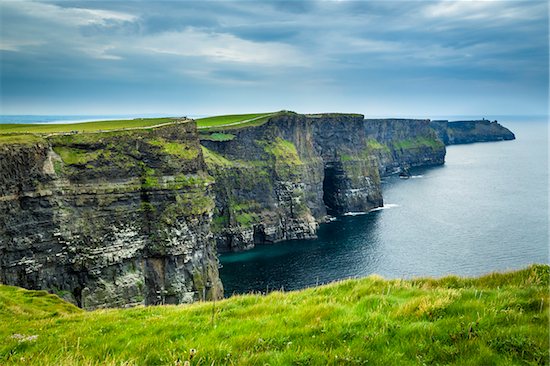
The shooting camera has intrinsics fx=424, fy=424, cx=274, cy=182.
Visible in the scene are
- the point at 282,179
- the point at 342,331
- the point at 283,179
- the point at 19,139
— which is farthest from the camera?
the point at 283,179

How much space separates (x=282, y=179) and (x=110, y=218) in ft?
229

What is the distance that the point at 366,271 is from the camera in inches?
3519

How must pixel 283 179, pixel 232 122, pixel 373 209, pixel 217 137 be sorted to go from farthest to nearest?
pixel 373 209, pixel 232 122, pixel 283 179, pixel 217 137

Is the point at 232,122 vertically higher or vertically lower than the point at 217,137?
higher

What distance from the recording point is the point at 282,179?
129 m

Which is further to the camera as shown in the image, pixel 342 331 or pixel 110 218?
pixel 110 218

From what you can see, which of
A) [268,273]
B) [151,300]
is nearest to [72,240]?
[151,300]

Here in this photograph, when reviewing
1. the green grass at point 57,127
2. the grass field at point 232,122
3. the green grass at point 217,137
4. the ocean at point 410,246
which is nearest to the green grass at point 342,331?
the ocean at point 410,246

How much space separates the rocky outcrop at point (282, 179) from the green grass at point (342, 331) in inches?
3956

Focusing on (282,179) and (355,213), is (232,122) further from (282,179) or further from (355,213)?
(355,213)

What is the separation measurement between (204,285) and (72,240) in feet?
76.8

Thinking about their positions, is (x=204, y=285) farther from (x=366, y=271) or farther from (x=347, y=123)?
(x=347, y=123)

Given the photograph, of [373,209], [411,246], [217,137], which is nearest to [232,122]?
[217,137]

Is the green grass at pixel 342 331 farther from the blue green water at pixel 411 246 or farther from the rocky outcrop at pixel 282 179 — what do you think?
the rocky outcrop at pixel 282 179
